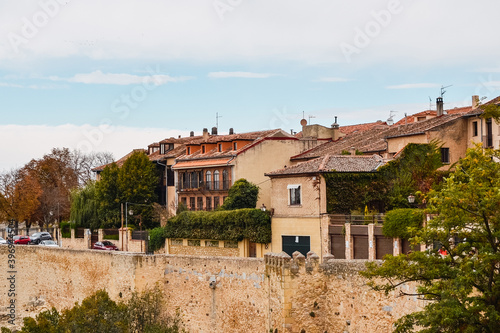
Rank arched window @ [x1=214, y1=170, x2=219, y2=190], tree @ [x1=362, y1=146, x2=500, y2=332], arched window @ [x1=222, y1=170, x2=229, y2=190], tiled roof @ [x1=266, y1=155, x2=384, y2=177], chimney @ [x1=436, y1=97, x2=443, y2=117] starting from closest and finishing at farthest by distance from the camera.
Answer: tree @ [x1=362, y1=146, x2=500, y2=332] → tiled roof @ [x1=266, y1=155, x2=384, y2=177] → chimney @ [x1=436, y1=97, x2=443, y2=117] → arched window @ [x1=222, y1=170, x2=229, y2=190] → arched window @ [x1=214, y1=170, x2=219, y2=190]

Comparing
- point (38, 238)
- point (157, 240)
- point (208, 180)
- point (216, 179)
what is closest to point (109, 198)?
point (38, 238)

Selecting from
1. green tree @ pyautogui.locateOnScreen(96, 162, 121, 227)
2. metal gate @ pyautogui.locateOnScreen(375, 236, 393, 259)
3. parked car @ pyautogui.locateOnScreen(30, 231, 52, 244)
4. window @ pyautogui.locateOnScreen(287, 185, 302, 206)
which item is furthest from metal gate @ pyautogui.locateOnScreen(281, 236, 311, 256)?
parked car @ pyautogui.locateOnScreen(30, 231, 52, 244)

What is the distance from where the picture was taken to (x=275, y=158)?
5212cm

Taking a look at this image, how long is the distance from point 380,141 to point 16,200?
37.2 metres

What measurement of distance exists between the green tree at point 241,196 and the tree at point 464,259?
31717 mm

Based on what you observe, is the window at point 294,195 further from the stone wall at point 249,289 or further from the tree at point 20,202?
the tree at point 20,202

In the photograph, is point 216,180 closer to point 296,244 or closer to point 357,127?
point 357,127

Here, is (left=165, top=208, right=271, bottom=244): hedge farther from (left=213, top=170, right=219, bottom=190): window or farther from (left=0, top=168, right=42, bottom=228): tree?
(left=0, top=168, right=42, bottom=228): tree

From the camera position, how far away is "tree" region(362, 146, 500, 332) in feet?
53.1

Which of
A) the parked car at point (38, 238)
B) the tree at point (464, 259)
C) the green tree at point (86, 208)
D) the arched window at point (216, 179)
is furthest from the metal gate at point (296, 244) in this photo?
the parked car at point (38, 238)

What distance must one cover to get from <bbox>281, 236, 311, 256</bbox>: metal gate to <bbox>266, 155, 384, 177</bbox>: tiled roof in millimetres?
3235

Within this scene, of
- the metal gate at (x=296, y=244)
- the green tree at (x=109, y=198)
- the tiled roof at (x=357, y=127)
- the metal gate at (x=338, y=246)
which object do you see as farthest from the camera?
the tiled roof at (x=357, y=127)

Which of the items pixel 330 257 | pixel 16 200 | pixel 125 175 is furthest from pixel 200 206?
pixel 330 257

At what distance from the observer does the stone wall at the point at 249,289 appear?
903 inches
